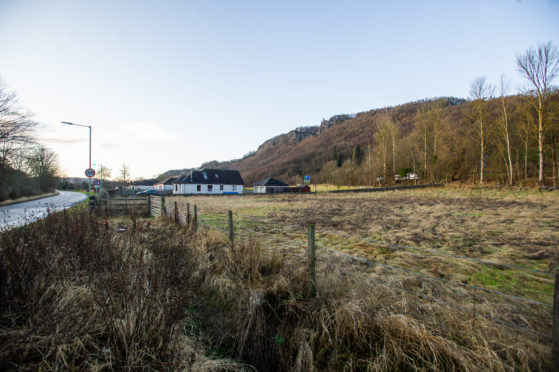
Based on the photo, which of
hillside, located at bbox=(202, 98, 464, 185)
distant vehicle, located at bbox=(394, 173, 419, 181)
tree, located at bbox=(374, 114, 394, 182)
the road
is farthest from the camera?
hillside, located at bbox=(202, 98, 464, 185)

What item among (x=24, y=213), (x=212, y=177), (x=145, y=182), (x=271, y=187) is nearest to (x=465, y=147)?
(x=271, y=187)

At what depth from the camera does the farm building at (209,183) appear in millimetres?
51375

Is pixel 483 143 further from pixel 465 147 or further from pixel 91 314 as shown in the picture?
pixel 91 314

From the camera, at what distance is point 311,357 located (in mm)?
2176

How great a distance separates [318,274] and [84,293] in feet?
10.6

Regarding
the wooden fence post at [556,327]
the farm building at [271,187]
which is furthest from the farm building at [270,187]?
the wooden fence post at [556,327]

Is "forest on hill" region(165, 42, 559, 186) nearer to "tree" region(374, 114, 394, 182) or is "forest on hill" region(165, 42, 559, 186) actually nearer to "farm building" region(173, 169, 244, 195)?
"tree" region(374, 114, 394, 182)

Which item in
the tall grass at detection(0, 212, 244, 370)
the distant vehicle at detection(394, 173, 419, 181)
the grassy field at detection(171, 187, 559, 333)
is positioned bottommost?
the grassy field at detection(171, 187, 559, 333)

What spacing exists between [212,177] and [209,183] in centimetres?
212

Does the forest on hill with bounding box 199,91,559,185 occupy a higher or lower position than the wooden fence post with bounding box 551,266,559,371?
higher

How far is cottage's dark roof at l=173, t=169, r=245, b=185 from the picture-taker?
171 feet

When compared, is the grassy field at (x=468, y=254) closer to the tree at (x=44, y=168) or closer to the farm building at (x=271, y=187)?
the farm building at (x=271, y=187)

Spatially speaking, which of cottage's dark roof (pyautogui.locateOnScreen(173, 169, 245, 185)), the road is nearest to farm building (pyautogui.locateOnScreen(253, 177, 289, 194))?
cottage's dark roof (pyautogui.locateOnScreen(173, 169, 245, 185))

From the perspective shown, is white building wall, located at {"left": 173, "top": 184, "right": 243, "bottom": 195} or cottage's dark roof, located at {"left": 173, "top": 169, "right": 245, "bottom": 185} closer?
white building wall, located at {"left": 173, "top": 184, "right": 243, "bottom": 195}
